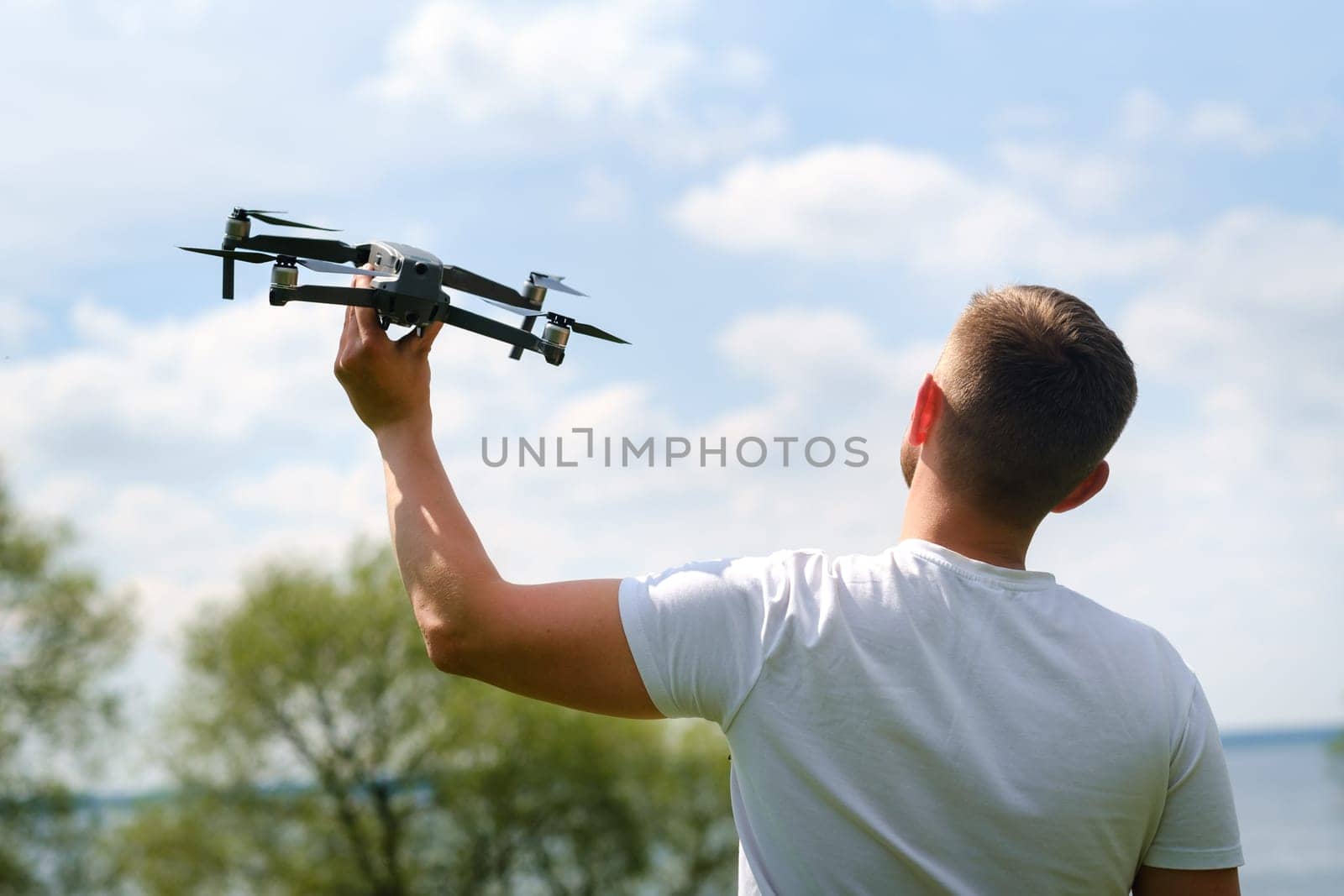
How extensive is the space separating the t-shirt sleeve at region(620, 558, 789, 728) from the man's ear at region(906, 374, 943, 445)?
445mm

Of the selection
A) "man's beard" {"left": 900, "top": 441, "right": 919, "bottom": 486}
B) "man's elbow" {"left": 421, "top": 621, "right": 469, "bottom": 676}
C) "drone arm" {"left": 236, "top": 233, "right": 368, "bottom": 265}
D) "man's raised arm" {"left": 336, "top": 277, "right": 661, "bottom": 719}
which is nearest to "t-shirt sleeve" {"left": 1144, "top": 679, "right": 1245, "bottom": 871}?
"man's beard" {"left": 900, "top": 441, "right": 919, "bottom": 486}

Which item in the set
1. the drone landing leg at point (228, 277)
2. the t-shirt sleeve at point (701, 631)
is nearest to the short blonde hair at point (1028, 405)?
the t-shirt sleeve at point (701, 631)

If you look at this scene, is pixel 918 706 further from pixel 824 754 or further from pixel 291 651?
pixel 291 651

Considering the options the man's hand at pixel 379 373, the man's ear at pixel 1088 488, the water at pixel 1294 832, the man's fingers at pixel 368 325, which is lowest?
the water at pixel 1294 832

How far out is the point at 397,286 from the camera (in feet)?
7.04

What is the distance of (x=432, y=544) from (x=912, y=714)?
84cm

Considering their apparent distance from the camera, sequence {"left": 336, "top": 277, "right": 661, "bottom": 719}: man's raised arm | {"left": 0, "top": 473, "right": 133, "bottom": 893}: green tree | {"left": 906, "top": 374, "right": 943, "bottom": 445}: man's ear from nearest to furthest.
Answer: {"left": 336, "top": 277, "right": 661, "bottom": 719}: man's raised arm, {"left": 906, "top": 374, "right": 943, "bottom": 445}: man's ear, {"left": 0, "top": 473, "right": 133, "bottom": 893}: green tree

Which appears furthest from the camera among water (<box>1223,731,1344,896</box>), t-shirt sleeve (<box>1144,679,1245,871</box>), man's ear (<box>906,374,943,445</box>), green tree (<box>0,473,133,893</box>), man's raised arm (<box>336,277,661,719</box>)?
water (<box>1223,731,1344,896</box>)

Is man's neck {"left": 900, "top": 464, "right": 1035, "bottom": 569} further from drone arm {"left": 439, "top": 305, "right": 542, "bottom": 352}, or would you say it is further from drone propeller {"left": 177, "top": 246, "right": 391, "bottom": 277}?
drone propeller {"left": 177, "top": 246, "right": 391, "bottom": 277}

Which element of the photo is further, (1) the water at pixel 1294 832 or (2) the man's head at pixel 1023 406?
(1) the water at pixel 1294 832

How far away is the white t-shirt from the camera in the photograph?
1.96 metres

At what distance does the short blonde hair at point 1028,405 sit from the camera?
215 cm

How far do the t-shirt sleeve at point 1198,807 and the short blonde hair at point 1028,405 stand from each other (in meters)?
0.47

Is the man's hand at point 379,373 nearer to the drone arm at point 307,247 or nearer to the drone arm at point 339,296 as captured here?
the drone arm at point 339,296
